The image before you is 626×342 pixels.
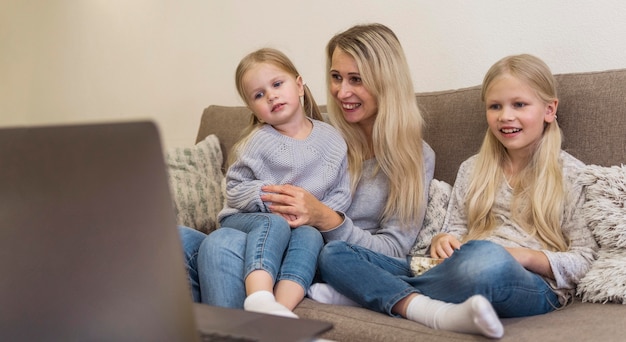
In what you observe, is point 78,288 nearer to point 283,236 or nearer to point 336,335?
point 336,335

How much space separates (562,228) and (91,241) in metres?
1.20

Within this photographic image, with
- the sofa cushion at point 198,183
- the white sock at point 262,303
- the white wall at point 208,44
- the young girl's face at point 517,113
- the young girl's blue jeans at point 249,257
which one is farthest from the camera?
the sofa cushion at point 198,183

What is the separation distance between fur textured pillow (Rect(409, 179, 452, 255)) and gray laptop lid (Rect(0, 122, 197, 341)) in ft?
3.95

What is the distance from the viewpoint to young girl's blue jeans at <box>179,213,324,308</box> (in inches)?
59.4

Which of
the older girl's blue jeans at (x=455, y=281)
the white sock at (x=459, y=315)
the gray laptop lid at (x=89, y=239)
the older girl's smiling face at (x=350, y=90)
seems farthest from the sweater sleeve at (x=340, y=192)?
the gray laptop lid at (x=89, y=239)

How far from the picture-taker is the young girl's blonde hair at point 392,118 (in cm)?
179

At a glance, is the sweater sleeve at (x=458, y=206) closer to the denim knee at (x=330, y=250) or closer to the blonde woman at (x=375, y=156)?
Answer: the blonde woman at (x=375, y=156)

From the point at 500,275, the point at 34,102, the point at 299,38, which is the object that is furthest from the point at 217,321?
the point at 34,102

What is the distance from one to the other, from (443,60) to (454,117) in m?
0.38

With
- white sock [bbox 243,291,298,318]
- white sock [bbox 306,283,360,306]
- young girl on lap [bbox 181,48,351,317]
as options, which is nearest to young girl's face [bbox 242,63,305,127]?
young girl on lap [bbox 181,48,351,317]

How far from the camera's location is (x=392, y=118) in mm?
1811

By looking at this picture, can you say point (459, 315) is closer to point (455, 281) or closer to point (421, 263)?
point (455, 281)

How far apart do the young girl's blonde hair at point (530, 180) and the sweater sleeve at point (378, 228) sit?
147 millimetres

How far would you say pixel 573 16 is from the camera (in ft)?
6.32
